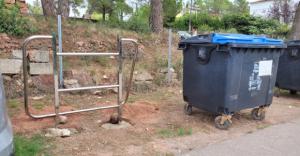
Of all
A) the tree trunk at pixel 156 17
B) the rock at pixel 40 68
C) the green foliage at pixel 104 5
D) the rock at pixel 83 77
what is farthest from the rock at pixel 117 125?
the green foliage at pixel 104 5

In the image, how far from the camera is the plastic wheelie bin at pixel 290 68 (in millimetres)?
6824

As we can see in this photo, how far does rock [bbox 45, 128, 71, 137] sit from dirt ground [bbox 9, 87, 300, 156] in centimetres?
9

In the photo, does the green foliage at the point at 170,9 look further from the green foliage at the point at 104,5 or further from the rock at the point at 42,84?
the rock at the point at 42,84

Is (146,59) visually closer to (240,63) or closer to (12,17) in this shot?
(12,17)

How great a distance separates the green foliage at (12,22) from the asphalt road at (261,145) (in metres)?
4.84

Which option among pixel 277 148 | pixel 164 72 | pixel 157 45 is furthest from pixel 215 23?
pixel 277 148

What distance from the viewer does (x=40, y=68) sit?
604 centimetres

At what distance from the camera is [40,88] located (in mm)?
5930

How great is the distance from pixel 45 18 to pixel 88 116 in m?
4.34

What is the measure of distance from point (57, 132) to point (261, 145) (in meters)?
2.61

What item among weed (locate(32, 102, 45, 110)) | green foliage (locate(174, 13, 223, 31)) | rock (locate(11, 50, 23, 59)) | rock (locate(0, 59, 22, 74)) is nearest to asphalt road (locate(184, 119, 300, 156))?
weed (locate(32, 102, 45, 110))

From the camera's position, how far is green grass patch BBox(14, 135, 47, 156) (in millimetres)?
3258

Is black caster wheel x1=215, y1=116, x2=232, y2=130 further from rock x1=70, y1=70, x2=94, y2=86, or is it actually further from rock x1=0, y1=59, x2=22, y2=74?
rock x1=0, y1=59, x2=22, y2=74

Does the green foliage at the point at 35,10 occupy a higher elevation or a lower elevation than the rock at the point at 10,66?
higher
